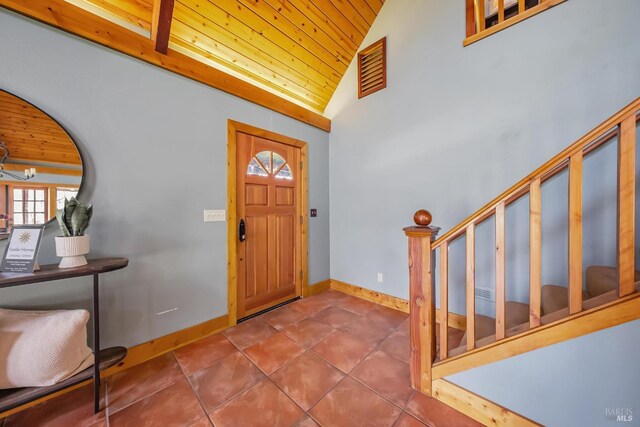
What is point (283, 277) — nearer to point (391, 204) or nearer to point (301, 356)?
point (301, 356)

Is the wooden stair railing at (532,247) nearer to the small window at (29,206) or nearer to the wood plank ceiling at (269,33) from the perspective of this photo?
the small window at (29,206)

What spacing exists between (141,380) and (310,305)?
1.63m

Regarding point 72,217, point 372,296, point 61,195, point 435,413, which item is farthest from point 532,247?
point 61,195

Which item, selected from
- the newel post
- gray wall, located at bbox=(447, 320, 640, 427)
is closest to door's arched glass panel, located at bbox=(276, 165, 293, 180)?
the newel post

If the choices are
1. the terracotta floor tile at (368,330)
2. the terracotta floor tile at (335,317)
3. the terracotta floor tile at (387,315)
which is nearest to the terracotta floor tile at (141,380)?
the terracotta floor tile at (335,317)

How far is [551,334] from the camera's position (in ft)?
3.32

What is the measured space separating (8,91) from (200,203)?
4.02 ft

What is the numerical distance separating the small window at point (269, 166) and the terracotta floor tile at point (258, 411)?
1.96 m

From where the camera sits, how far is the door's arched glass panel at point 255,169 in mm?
2444

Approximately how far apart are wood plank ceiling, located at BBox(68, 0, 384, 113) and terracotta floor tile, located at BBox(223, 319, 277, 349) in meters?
2.55

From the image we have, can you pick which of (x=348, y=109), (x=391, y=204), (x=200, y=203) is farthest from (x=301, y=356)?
(x=348, y=109)

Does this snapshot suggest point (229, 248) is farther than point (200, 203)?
Yes

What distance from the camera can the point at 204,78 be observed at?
2016mm

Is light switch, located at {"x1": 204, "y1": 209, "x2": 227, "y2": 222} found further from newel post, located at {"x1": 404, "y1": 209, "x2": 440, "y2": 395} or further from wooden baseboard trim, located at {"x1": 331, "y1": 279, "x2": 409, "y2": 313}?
wooden baseboard trim, located at {"x1": 331, "y1": 279, "x2": 409, "y2": 313}
